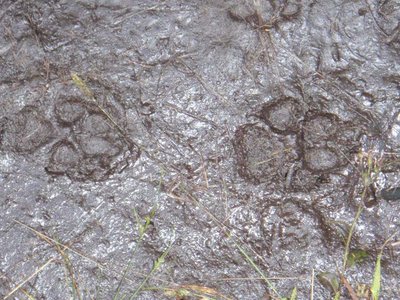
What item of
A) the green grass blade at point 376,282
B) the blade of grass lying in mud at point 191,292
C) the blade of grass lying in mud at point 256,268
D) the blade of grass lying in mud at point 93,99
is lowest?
the blade of grass lying in mud at point 191,292

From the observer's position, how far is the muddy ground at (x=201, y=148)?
225 centimetres

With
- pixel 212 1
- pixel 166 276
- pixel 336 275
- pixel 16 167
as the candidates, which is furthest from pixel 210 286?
pixel 212 1

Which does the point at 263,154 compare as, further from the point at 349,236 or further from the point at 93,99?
the point at 93,99

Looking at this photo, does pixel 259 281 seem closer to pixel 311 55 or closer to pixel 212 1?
pixel 311 55

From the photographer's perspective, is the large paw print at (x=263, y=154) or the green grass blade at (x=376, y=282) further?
the large paw print at (x=263, y=154)

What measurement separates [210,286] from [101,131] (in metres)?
0.69

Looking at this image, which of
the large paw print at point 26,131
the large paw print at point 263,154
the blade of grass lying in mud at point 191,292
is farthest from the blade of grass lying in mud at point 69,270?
the large paw print at point 263,154

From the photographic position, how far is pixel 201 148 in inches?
90.7

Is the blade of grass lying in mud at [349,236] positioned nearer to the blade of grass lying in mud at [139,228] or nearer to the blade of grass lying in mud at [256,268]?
the blade of grass lying in mud at [256,268]

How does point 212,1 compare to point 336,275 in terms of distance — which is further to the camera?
point 212,1

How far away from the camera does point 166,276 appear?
226cm

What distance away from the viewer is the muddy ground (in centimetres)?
225

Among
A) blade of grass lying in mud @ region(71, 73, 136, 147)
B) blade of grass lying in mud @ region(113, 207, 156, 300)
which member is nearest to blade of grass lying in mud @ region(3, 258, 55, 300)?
blade of grass lying in mud @ region(113, 207, 156, 300)

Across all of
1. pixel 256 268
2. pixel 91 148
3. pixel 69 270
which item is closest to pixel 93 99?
pixel 91 148
